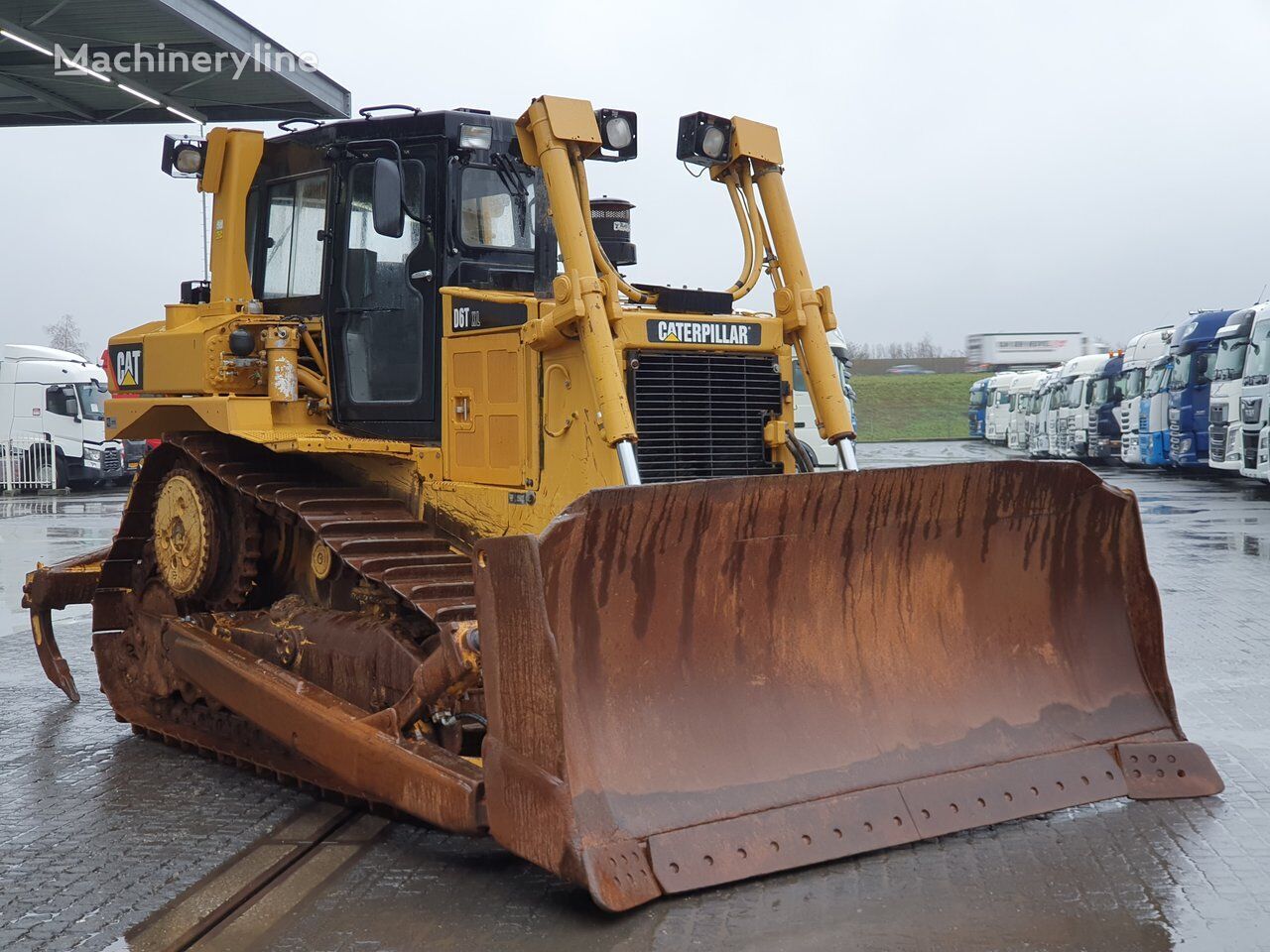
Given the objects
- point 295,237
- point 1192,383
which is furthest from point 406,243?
point 1192,383

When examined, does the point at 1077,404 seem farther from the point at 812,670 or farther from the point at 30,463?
the point at 812,670

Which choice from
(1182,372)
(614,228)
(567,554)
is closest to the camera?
(567,554)

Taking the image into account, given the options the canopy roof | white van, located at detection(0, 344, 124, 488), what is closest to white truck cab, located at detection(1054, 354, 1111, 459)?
white van, located at detection(0, 344, 124, 488)

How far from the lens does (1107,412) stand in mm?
38156

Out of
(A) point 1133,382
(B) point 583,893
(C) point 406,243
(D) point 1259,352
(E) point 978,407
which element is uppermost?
(C) point 406,243

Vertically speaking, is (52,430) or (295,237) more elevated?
(295,237)

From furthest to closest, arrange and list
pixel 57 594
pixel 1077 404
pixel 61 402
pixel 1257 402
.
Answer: pixel 1077 404, pixel 61 402, pixel 1257 402, pixel 57 594

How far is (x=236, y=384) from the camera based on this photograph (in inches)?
286

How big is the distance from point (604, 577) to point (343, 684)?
6.18ft

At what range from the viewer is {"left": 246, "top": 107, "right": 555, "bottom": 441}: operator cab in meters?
6.68

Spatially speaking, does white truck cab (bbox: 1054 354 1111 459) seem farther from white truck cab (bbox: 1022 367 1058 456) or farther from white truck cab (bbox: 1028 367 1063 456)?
white truck cab (bbox: 1022 367 1058 456)

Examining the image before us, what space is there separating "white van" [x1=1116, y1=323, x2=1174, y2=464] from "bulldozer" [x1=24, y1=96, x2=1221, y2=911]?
28.9 metres

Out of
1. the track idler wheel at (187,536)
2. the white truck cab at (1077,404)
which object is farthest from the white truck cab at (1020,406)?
the track idler wheel at (187,536)

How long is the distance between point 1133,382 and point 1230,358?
9.16 metres
